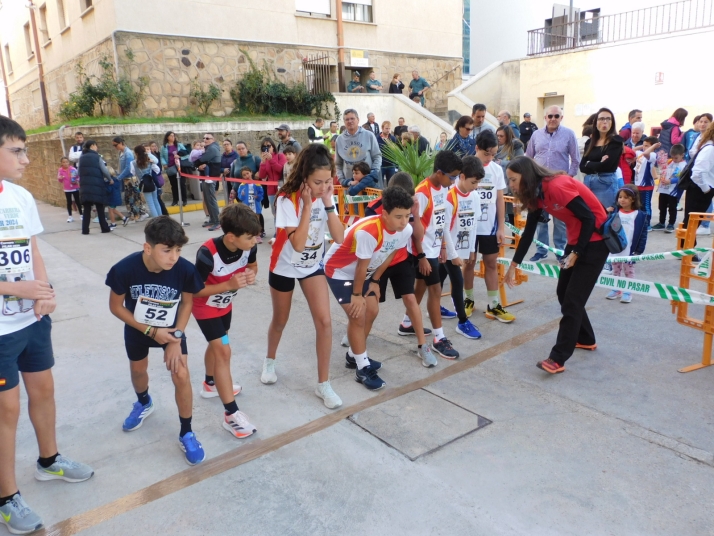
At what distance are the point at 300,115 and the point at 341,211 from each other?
32.8 feet

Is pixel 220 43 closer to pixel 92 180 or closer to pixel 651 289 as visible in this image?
pixel 92 180

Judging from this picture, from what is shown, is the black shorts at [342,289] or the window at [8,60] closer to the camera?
the black shorts at [342,289]

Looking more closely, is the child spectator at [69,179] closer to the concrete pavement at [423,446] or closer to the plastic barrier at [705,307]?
the concrete pavement at [423,446]

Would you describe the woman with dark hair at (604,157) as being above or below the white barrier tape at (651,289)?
above

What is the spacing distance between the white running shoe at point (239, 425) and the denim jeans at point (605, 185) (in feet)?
17.4

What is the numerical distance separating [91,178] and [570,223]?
31.4ft

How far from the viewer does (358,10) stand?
1914 centimetres

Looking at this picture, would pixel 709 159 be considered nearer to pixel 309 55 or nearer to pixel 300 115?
pixel 300 115

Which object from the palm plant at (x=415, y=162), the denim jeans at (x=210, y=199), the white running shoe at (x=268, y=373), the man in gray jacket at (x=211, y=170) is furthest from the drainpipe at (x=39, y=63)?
the white running shoe at (x=268, y=373)

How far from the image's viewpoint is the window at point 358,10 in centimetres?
1883

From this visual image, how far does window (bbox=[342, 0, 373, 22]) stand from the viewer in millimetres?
18828

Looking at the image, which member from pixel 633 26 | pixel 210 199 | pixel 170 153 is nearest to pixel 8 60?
pixel 170 153

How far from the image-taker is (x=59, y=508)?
114 inches

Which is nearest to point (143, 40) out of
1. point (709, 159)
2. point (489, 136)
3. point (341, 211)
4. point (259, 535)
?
point (341, 211)
